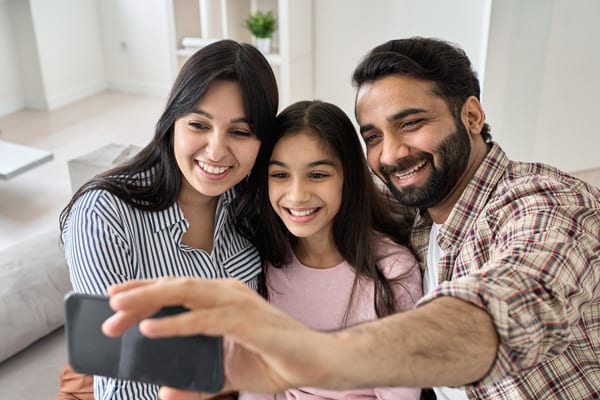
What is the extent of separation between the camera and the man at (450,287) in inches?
24.5

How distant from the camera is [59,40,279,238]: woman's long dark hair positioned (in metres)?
1.31

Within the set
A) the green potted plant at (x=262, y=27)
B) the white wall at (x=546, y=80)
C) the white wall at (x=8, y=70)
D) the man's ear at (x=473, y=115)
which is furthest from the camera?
the white wall at (x=8, y=70)

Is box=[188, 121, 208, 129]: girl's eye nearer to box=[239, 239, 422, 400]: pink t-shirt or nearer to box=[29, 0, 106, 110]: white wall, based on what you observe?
box=[239, 239, 422, 400]: pink t-shirt

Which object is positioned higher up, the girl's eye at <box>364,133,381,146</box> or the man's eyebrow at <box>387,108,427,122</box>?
the man's eyebrow at <box>387,108,427,122</box>

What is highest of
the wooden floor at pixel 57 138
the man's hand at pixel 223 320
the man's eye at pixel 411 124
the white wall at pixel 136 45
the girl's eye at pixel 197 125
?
the man's hand at pixel 223 320

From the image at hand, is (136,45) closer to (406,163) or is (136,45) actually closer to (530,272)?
(406,163)

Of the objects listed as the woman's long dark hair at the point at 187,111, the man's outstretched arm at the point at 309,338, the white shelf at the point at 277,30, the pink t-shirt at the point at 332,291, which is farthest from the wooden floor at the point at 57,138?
the man's outstretched arm at the point at 309,338

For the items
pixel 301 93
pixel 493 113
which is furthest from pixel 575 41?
pixel 301 93

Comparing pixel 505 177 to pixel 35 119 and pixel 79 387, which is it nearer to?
pixel 79 387

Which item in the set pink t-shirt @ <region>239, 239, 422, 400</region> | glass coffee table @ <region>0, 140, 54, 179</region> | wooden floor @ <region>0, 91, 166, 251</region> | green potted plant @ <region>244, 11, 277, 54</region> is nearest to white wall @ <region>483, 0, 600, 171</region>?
green potted plant @ <region>244, 11, 277, 54</region>

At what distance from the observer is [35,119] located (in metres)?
4.85

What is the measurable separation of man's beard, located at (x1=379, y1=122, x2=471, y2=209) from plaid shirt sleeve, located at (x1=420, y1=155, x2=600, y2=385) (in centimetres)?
14

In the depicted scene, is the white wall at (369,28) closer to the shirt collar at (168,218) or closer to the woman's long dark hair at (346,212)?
the woman's long dark hair at (346,212)

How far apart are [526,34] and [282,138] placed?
69.3 inches
